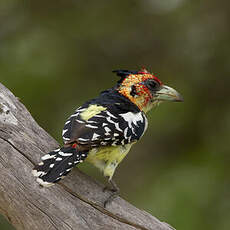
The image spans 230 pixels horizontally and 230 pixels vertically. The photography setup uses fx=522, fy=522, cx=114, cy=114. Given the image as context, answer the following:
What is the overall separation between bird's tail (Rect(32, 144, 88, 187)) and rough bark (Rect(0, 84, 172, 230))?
208mm

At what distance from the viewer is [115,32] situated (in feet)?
25.2

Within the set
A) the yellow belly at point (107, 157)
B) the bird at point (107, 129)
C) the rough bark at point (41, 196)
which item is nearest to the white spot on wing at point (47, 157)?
the bird at point (107, 129)

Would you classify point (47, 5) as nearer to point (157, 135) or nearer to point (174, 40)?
point (174, 40)

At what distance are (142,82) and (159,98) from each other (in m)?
0.23

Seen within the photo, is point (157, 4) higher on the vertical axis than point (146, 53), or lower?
higher

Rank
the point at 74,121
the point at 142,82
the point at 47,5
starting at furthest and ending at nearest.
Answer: the point at 47,5
the point at 142,82
the point at 74,121

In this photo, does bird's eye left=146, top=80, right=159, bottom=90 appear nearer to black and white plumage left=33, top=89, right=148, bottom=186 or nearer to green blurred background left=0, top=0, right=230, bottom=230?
black and white plumage left=33, top=89, right=148, bottom=186

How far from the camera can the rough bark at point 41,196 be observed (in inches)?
141

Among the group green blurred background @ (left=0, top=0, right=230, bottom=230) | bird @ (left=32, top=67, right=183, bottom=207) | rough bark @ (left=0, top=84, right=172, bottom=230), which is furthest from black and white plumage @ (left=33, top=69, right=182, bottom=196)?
green blurred background @ (left=0, top=0, right=230, bottom=230)

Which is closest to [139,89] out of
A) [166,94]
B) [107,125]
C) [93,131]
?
[166,94]

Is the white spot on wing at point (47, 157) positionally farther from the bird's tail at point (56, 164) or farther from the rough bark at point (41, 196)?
the rough bark at point (41, 196)

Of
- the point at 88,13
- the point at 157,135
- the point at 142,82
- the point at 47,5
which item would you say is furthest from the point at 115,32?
the point at 142,82

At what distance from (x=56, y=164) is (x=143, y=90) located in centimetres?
170

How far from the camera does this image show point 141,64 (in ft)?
24.8
